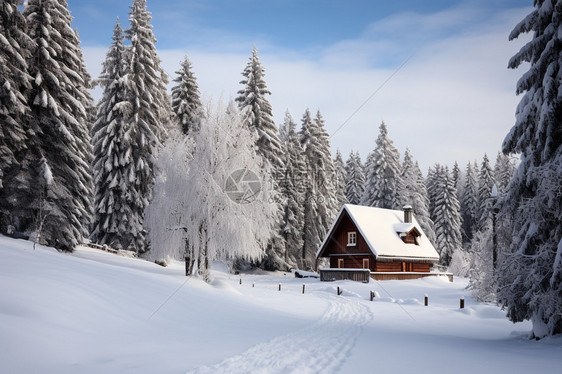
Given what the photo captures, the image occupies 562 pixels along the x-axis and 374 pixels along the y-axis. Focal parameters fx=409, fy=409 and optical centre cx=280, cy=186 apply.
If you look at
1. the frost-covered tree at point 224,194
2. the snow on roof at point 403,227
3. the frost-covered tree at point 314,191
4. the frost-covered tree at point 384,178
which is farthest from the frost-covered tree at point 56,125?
the frost-covered tree at point 384,178

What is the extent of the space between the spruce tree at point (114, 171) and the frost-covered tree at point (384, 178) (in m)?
34.4

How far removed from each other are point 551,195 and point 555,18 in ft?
16.8

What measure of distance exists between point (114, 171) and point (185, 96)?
11.4m

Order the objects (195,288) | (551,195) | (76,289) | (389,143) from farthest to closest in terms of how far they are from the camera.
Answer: (389,143) → (195,288) → (551,195) → (76,289)

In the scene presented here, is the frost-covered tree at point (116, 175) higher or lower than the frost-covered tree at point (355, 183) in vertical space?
lower

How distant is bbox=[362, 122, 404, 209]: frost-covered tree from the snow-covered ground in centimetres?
3899

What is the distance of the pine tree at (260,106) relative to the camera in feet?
135

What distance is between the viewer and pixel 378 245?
36469mm

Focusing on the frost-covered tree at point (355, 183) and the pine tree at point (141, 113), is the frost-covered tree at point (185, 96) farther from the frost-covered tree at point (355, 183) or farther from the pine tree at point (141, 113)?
the frost-covered tree at point (355, 183)

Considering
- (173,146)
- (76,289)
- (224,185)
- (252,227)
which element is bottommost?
(76,289)

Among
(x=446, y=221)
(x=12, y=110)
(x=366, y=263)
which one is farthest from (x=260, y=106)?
(x=446, y=221)

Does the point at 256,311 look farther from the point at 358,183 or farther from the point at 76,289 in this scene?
the point at 358,183

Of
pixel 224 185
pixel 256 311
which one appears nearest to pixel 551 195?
pixel 256 311

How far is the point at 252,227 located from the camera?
2059 cm
